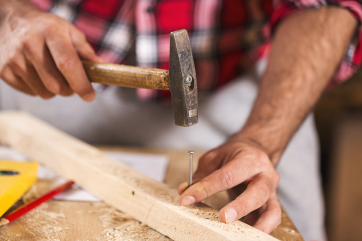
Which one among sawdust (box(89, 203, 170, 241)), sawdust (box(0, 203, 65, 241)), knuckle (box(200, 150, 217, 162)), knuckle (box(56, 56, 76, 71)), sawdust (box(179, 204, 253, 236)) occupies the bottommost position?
sawdust (box(89, 203, 170, 241))

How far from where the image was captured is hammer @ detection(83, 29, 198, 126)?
58 cm

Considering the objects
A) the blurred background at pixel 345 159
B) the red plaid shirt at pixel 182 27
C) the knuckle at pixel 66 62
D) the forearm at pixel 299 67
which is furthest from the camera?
the blurred background at pixel 345 159

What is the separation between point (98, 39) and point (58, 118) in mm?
443

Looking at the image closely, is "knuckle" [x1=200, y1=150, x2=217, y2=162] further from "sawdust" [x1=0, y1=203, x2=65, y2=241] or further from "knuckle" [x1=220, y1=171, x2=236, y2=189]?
"sawdust" [x1=0, y1=203, x2=65, y2=241]

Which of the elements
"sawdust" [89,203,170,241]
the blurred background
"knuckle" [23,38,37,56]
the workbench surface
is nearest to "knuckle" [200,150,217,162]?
the workbench surface

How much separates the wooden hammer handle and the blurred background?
157 cm

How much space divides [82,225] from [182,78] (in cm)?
39

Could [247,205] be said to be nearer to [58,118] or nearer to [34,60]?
[34,60]

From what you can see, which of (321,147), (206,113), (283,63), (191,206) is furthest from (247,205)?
(321,147)

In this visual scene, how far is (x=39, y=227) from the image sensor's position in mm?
656

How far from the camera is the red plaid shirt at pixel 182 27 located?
1131 millimetres

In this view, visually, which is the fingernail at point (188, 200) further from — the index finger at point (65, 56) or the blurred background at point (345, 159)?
the blurred background at point (345, 159)

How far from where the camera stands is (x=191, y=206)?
65cm

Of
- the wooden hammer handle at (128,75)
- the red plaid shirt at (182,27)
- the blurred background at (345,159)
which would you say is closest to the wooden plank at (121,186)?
the wooden hammer handle at (128,75)
